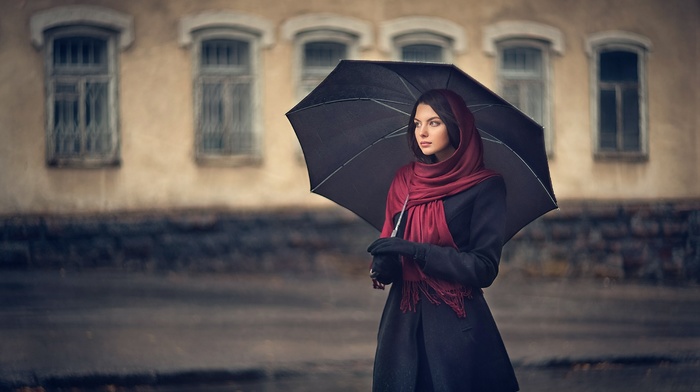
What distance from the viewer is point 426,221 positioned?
4.79 meters

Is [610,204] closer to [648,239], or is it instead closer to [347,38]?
[648,239]

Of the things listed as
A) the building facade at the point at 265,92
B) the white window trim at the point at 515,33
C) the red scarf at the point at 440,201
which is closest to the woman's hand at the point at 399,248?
the red scarf at the point at 440,201

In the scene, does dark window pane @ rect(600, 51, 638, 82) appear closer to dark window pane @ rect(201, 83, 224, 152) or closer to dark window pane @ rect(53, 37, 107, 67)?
dark window pane @ rect(201, 83, 224, 152)

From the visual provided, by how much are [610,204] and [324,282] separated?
4.60 meters

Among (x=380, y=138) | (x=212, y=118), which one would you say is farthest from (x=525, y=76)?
(x=380, y=138)

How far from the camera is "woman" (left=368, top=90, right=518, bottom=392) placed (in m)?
4.74

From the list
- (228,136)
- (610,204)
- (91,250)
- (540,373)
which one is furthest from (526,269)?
(540,373)

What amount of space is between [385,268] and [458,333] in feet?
1.33

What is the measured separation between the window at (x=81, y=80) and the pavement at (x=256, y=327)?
175 centimetres

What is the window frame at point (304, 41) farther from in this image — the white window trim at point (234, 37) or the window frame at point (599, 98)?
the window frame at point (599, 98)

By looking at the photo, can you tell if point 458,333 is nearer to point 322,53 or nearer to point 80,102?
point 80,102

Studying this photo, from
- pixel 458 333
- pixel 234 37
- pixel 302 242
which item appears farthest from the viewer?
pixel 234 37

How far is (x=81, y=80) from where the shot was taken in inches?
631

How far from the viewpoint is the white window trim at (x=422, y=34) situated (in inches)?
663
